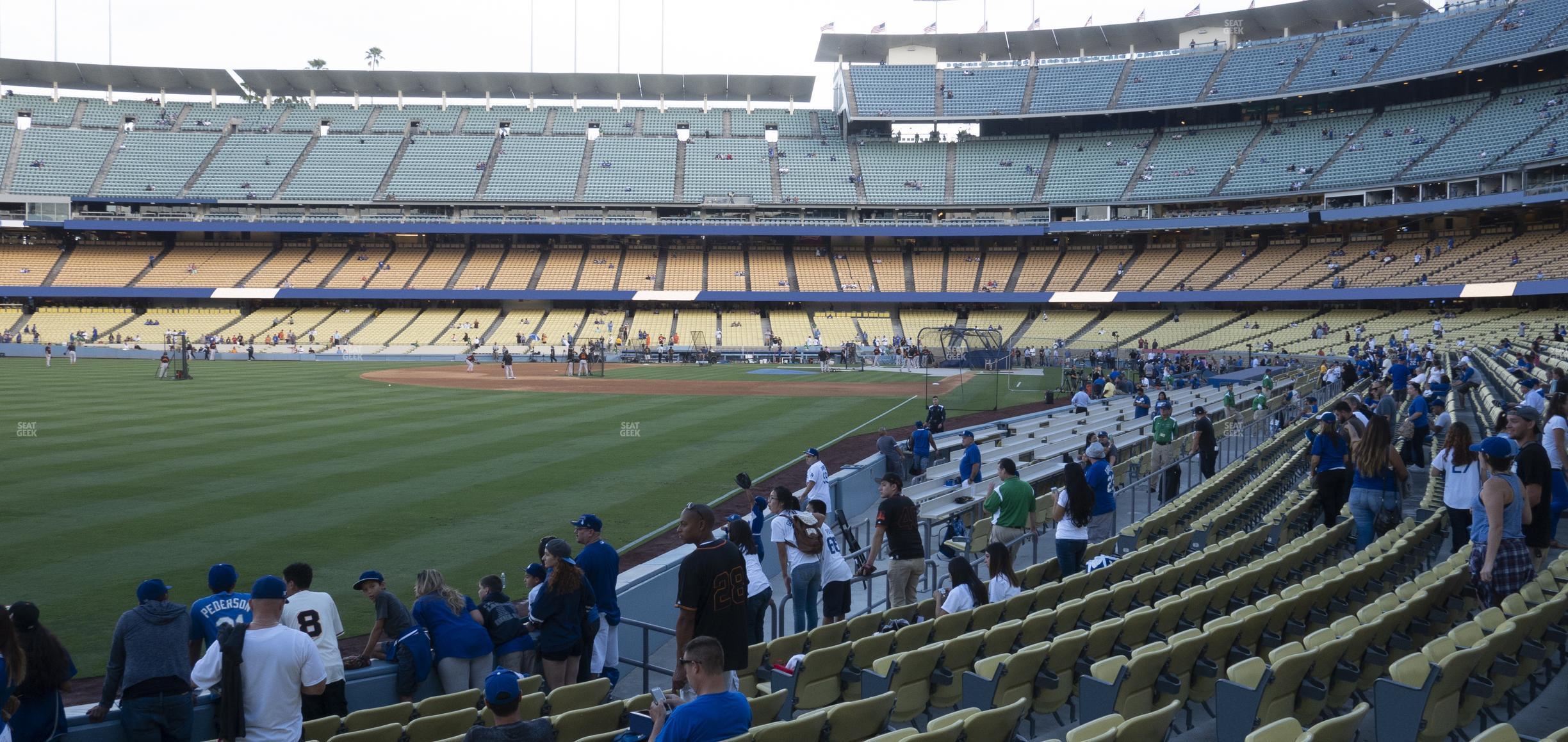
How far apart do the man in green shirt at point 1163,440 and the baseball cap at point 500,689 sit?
1390cm

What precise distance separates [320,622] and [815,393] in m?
31.3

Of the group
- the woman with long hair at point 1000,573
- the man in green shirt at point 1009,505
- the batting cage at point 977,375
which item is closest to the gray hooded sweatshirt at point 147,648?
the woman with long hair at point 1000,573

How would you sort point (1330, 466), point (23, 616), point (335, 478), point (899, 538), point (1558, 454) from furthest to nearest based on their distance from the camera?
point (335, 478) < point (1330, 466) < point (899, 538) < point (1558, 454) < point (23, 616)

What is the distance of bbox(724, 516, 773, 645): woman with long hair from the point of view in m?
8.37

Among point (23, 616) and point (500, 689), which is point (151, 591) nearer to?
point (23, 616)

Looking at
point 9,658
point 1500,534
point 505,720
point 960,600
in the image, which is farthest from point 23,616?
point 1500,534

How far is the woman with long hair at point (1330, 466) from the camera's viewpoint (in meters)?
11.3

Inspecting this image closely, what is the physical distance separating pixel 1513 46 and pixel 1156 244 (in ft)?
72.4

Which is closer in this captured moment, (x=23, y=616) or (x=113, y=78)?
(x=23, y=616)

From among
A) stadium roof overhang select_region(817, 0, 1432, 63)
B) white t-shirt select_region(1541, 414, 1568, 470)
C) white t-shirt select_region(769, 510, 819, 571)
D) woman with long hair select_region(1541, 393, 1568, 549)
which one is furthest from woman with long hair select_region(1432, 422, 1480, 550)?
stadium roof overhang select_region(817, 0, 1432, 63)

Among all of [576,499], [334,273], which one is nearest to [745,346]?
[334,273]

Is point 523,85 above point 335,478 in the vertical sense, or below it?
above

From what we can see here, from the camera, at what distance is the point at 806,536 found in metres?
9.13

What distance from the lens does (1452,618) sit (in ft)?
25.4
